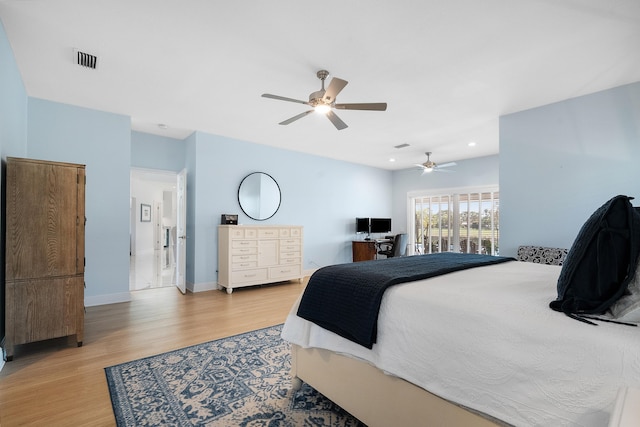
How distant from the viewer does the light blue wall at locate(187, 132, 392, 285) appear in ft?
15.9

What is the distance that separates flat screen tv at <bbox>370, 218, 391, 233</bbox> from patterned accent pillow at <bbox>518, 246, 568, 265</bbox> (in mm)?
3613

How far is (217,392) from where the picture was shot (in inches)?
78.5

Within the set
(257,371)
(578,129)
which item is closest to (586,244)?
(257,371)

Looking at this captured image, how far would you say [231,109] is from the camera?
382cm

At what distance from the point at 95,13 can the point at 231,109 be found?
1.77m

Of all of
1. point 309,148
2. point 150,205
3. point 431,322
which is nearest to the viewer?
point 431,322

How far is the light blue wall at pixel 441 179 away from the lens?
627 cm

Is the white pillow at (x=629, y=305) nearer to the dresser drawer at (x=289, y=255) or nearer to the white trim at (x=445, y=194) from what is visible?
the dresser drawer at (x=289, y=255)

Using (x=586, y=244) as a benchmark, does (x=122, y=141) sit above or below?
above

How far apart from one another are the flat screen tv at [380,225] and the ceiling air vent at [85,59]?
5.69 metres

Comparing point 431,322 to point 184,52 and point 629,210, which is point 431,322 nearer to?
point 629,210

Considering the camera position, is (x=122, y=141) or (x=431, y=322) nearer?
(x=431, y=322)

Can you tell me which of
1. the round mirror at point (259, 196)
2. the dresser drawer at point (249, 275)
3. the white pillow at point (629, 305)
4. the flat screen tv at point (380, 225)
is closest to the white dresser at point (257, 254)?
the dresser drawer at point (249, 275)

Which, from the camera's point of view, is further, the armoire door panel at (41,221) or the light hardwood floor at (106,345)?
the armoire door panel at (41,221)
